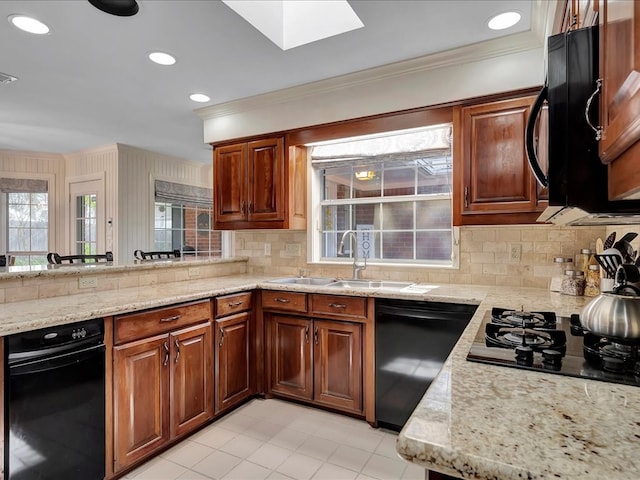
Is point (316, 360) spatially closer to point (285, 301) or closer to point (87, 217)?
point (285, 301)

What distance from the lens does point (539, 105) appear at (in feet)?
3.22

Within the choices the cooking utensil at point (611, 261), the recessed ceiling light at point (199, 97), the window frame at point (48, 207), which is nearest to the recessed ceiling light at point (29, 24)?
the recessed ceiling light at point (199, 97)

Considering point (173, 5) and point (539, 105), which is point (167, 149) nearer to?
point (173, 5)

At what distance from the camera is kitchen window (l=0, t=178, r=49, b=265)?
17.2ft

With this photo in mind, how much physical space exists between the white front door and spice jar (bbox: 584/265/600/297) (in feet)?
17.6

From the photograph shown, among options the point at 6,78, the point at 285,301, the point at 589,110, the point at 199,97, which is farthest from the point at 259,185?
the point at 589,110

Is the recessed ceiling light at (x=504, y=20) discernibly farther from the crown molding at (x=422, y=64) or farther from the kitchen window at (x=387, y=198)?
the kitchen window at (x=387, y=198)

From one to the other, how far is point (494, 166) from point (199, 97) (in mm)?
2394

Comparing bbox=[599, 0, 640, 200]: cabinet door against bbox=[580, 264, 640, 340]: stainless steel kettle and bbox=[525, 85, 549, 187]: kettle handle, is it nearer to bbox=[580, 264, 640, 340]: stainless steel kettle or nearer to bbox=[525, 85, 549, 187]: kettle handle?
bbox=[525, 85, 549, 187]: kettle handle

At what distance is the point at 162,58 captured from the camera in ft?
8.04

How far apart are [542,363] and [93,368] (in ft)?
6.28

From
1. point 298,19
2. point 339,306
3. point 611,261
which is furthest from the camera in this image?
point 339,306

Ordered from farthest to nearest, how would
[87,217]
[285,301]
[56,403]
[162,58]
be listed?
[87,217] < [285,301] < [162,58] < [56,403]

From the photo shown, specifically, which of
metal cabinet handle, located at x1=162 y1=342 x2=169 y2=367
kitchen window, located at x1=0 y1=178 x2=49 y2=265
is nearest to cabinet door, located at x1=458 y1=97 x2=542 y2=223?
metal cabinet handle, located at x1=162 y1=342 x2=169 y2=367
